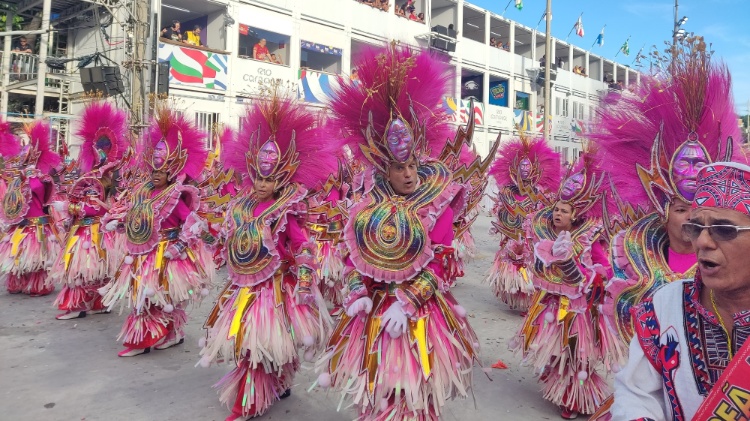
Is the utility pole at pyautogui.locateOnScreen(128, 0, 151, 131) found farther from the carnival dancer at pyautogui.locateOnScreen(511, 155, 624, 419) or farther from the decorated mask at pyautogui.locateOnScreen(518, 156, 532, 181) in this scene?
the carnival dancer at pyautogui.locateOnScreen(511, 155, 624, 419)

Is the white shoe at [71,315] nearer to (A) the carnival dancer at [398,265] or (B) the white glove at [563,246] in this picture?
(A) the carnival dancer at [398,265]

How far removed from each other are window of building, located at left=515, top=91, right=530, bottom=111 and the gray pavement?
2487 centimetres

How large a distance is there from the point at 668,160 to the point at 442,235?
49.3 inches

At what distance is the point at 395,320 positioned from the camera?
278cm

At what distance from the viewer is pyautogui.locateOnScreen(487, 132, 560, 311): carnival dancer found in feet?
23.0

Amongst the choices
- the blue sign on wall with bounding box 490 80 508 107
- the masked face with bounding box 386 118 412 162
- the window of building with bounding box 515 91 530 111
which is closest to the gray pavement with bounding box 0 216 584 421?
the masked face with bounding box 386 118 412 162

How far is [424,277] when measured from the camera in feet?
9.46

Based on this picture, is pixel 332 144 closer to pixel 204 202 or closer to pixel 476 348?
pixel 476 348

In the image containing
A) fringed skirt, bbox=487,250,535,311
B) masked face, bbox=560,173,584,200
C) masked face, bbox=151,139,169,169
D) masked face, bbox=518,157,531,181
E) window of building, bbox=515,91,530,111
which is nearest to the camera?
masked face, bbox=560,173,584,200

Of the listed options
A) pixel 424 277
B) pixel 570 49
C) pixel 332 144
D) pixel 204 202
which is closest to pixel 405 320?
pixel 424 277

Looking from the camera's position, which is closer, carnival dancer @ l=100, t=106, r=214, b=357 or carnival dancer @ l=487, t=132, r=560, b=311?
carnival dancer @ l=100, t=106, r=214, b=357

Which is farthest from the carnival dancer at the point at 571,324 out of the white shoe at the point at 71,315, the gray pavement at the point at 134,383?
the white shoe at the point at 71,315

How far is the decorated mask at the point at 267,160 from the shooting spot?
382 cm

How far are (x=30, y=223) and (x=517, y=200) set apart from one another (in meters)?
7.14
